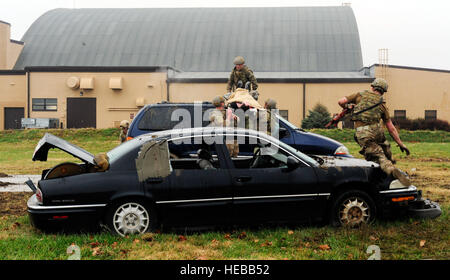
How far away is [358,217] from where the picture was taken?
21.0ft

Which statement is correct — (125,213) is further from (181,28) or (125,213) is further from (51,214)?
(181,28)

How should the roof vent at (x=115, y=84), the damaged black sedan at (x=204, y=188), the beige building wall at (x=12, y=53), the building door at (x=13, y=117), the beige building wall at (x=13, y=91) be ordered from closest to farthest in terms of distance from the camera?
1. the damaged black sedan at (x=204, y=188)
2. the roof vent at (x=115, y=84)
3. the beige building wall at (x=13, y=91)
4. the building door at (x=13, y=117)
5. the beige building wall at (x=12, y=53)

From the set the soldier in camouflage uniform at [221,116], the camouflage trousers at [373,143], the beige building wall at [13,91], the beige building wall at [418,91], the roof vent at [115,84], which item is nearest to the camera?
the camouflage trousers at [373,143]

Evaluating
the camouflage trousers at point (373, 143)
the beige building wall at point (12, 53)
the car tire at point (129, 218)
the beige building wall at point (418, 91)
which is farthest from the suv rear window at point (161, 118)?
the beige building wall at point (12, 53)

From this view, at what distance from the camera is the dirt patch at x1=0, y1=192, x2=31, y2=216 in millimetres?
8062

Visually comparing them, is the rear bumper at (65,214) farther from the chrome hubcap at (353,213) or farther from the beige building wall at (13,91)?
the beige building wall at (13,91)

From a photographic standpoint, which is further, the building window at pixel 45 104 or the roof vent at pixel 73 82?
the building window at pixel 45 104

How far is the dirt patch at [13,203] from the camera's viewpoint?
8062 millimetres

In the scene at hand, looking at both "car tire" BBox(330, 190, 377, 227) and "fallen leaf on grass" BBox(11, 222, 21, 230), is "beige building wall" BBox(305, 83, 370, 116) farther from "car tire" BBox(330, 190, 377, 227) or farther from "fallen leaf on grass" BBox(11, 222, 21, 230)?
"fallen leaf on grass" BBox(11, 222, 21, 230)

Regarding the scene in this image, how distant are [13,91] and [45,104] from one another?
10.9ft

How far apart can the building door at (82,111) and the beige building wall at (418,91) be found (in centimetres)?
2159

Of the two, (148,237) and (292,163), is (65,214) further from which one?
(292,163)

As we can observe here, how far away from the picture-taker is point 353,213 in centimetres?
640

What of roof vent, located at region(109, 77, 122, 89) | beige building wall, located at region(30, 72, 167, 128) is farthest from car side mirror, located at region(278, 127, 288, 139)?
roof vent, located at region(109, 77, 122, 89)
